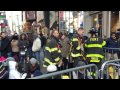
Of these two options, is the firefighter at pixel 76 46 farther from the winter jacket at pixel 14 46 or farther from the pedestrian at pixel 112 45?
the winter jacket at pixel 14 46

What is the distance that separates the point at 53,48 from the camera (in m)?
9.77

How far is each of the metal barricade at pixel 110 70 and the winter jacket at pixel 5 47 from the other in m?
6.84

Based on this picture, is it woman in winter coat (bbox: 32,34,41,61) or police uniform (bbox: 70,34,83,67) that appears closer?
police uniform (bbox: 70,34,83,67)

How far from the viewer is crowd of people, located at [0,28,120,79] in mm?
8969

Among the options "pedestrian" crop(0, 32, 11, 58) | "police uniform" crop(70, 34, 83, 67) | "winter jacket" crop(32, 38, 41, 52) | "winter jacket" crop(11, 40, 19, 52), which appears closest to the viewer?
"police uniform" crop(70, 34, 83, 67)

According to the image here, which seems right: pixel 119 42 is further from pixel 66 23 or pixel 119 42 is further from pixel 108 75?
pixel 66 23

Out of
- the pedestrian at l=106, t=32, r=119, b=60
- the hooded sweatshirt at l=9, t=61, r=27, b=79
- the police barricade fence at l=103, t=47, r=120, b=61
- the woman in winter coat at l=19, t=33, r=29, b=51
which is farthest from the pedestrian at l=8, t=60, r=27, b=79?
the woman in winter coat at l=19, t=33, r=29, b=51

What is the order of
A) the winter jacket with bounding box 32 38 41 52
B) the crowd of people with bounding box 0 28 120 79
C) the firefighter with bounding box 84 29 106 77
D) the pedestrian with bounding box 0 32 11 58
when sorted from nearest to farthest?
1. the crowd of people with bounding box 0 28 120 79
2. the firefighter with bounding box 84 29 106 77
3. the winter jacket with bounding box 32 38 41 52
4. the pedestrian with bounding box 0 32 11 58

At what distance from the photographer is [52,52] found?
9.78 meters

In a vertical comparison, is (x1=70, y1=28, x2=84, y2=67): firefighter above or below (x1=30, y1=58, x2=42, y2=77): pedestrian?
above

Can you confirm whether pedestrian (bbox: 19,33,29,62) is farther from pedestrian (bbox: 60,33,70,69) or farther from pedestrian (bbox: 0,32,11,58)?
pedestrian (bbox: 60,33,70,69)

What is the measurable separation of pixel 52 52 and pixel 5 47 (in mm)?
4536
